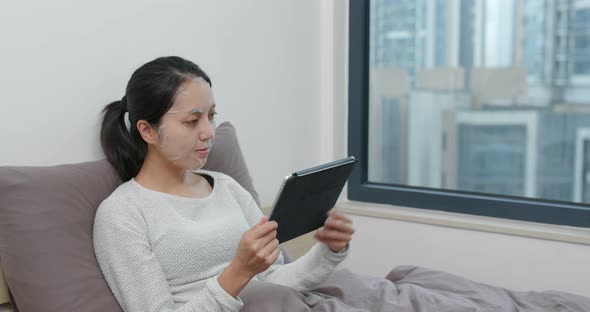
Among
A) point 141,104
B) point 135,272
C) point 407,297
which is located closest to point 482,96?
point 407,297

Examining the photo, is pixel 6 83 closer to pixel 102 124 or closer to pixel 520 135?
pixel 102 124

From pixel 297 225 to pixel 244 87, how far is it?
→ 2.81 ft

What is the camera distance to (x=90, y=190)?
4.83 feet

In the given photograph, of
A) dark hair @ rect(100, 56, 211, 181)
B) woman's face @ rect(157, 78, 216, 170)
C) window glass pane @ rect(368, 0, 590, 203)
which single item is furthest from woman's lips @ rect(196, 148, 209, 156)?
window glass pane @ rect(368, 0, 590, 203)

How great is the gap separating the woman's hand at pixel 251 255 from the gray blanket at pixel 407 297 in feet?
0.38

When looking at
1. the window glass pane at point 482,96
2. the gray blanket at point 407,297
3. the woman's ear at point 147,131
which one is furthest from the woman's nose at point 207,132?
the window glass pane at point 482,96

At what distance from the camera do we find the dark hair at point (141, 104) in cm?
146

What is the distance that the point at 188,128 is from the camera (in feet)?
4.83

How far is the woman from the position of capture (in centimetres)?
133

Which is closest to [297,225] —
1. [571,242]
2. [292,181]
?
[292,181]

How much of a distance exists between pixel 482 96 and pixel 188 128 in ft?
4.43

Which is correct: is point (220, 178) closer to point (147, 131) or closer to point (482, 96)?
point (147, 131)

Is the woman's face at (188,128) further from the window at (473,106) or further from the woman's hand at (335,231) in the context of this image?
the window at (473,106)

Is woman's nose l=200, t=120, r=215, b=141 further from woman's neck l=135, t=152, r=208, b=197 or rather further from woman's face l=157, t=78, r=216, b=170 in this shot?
woman's neck l=135, t=152, r=208, b=197
